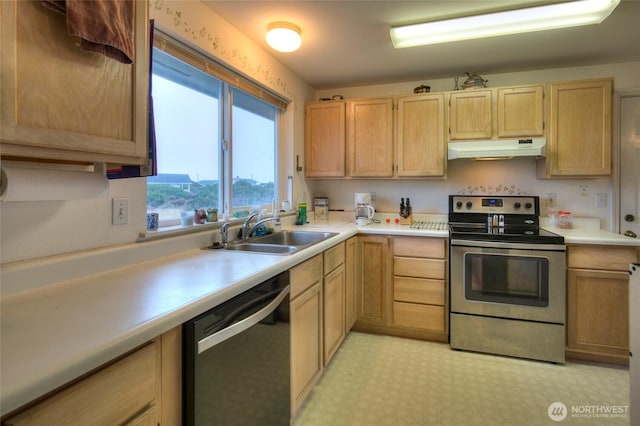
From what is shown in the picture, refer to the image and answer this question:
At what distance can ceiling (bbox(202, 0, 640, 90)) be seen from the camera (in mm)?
1977

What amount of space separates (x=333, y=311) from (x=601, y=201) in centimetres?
251

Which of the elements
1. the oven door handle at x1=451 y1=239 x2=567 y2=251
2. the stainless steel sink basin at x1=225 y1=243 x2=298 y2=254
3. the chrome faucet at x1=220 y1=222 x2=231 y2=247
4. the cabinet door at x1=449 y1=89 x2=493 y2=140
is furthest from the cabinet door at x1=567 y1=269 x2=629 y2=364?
the chrome faucet at x1=220 y1=222 x2=231 y2=247

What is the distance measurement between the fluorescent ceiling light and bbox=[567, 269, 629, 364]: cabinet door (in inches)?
63.7

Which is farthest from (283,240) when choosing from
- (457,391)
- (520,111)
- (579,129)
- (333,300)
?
(579,129)

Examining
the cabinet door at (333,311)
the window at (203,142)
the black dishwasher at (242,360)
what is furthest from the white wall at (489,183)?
the black dishwasher at (242,360)

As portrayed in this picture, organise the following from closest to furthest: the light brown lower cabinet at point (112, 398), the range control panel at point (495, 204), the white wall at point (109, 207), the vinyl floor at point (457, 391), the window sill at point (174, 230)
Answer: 1. the light brown lower cabinet at point (112, 398)
2. the white wall at point (109, 207)
3. the window sill at point (174, 230)
4. the vinyl floor at point (457, 391)
5. the range control panel at point (495, 204)

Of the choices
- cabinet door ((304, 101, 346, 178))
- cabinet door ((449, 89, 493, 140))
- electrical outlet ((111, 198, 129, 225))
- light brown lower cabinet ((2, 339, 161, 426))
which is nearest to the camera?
light brown lower cabinet ((2, 339, 161, 426))

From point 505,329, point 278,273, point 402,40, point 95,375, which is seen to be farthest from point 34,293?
point 505,329

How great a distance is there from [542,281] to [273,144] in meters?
2.37

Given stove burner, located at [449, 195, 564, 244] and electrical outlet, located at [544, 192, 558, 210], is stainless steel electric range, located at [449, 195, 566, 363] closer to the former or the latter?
stove burner, located at [449, 195, 564, 244]

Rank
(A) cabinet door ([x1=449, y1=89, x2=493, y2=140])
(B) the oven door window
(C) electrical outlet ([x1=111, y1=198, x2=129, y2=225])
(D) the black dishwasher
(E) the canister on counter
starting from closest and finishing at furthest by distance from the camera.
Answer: (D) the black dishwasher
(C) electrical outlet ([x1=111, y1=198, x2=129, y2=225])
(B) the oven door window
(A) cabinet door ([x1=449, y1=89, x2=493, y2=140])
(E) the canister on counter

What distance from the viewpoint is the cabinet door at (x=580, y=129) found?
8.42 feet

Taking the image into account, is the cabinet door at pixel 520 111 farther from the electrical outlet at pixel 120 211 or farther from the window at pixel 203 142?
the electrical outlet at pixel 120 211

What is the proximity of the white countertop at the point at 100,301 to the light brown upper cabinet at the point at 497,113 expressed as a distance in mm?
2054
